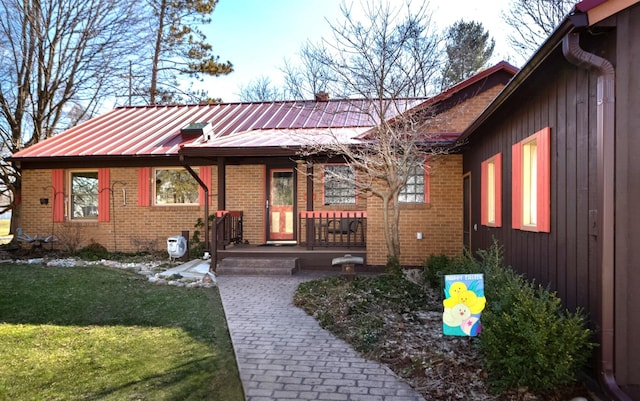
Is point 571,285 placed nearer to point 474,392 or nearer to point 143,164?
point 474,392

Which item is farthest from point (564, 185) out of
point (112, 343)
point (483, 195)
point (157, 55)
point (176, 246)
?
point (157, 55)

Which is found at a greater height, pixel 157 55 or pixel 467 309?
pixel 157 55

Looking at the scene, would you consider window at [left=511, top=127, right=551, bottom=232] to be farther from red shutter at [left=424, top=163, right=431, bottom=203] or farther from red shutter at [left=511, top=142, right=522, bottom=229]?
red shutter at [left=424, top=163, right=431, bottom=203]

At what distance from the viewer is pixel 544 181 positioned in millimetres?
4848

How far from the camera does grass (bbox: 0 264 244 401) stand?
152 inches

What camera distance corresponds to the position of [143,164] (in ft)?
42.3

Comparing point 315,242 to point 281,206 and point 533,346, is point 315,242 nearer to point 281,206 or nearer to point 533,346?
point 281,206

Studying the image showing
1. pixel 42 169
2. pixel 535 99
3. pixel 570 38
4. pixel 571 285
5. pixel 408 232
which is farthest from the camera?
pixel 42 169

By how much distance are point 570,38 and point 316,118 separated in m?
10.5

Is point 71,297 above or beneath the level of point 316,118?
beneath

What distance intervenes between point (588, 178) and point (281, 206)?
909cm

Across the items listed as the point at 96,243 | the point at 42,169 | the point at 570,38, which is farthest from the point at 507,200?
the point at 42,169

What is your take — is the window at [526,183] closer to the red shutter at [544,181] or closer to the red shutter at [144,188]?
the red shutter at [544,181]

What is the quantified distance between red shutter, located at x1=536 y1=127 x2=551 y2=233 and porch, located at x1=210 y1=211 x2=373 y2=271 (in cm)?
536
